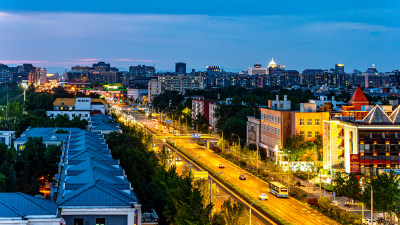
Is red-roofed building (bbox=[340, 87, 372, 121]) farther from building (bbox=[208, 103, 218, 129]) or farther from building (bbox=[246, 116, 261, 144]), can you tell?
building (bbox=[208, 103, 218, 129])

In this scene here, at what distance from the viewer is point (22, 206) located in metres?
21.1

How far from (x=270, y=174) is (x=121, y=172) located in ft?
76.4

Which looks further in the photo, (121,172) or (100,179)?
(121,172)

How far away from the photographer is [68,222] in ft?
74.8

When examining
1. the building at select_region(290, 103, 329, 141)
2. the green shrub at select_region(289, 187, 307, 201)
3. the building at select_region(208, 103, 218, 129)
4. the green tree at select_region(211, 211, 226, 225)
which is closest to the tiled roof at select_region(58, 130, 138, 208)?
the green tree at select_region(211, 211, 226, 225)

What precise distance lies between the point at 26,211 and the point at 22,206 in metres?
0.38

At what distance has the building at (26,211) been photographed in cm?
2019

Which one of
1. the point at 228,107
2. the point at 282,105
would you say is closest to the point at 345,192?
the point at 282,105

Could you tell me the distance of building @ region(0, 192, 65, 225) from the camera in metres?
20.2

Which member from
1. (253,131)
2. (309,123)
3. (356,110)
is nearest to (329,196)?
(356,110)

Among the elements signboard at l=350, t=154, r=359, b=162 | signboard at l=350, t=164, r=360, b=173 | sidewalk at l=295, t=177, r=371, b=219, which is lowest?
sidewalk at l=295, t=177, r=371, b=219

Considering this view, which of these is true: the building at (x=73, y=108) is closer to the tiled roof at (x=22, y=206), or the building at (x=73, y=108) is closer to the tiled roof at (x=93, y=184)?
the tiled roof at (x=93, y=184)

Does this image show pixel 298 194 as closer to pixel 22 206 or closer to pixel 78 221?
pixel 78 221

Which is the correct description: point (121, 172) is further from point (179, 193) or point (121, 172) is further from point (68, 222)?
point (68, 222)
